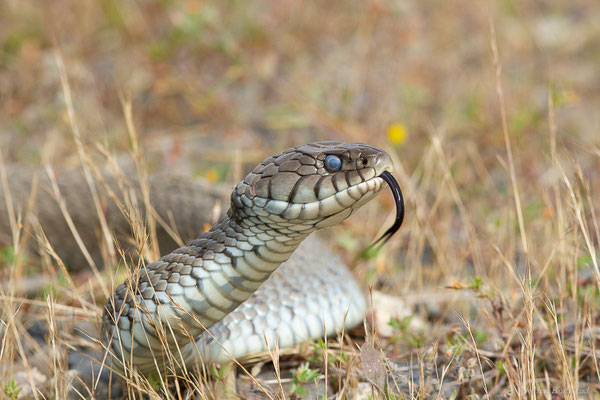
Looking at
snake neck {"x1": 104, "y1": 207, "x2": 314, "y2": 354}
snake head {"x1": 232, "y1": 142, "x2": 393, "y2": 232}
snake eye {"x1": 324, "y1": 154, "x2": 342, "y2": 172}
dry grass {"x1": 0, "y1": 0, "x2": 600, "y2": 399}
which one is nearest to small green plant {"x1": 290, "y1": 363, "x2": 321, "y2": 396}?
snake neck {"x1": 104, "y1": 207, "x2": 314, "y2": 354}

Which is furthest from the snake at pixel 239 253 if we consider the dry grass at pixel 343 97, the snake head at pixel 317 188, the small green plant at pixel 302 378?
the dry grass at pixel 343 97

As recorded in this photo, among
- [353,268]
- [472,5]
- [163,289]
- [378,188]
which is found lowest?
[353,268]

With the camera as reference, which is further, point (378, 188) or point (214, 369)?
point (214, 369)

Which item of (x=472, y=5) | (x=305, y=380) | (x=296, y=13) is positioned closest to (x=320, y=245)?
(x=305, y=380)

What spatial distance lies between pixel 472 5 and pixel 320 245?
3762 mm

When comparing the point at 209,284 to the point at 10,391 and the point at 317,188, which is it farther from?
the point at 10,391

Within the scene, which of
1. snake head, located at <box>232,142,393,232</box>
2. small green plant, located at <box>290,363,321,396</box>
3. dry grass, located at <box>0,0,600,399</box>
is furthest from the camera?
dry grass, located at <box>0,0,600,399</box>

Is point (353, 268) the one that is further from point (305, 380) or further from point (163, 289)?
point (163, 289)

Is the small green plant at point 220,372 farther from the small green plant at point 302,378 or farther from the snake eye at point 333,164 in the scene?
the snake eye at point 333,164

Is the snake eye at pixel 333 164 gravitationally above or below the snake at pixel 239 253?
above

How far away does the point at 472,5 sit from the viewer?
649 centimetres

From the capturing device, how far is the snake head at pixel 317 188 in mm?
2217

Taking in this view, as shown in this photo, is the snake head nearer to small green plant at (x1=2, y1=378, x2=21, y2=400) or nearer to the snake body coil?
the snake body coil

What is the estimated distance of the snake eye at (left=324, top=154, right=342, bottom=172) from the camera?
226 cm
